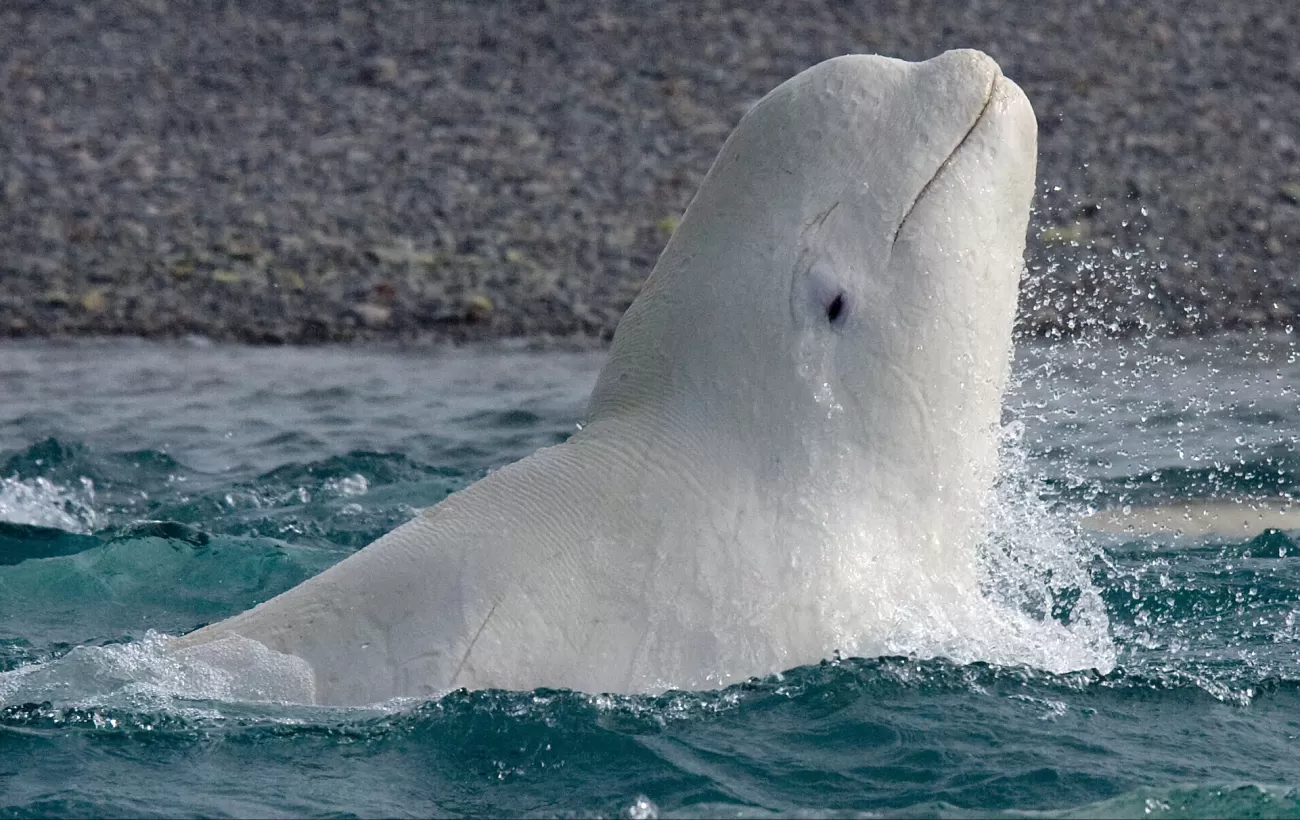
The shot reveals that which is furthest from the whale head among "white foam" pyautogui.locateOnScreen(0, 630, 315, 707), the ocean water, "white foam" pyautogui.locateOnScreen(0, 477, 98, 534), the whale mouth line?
"white foam" pyautogui.locateOnScreen(0, 477, 98, 534)

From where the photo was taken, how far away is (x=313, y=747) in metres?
6.22

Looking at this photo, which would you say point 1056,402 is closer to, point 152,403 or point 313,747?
point 152,403

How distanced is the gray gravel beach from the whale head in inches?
416

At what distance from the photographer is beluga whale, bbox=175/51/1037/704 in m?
6.29

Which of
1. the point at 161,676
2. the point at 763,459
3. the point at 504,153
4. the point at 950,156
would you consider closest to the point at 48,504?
the point at 161,676

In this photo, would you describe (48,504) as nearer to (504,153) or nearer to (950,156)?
(950,156)

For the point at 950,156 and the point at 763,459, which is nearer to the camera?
the point at 763,459

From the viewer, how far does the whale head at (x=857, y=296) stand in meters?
6.66

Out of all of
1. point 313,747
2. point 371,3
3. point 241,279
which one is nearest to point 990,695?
point 313,747

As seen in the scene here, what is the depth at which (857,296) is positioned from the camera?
263 inches

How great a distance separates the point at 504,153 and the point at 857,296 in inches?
644

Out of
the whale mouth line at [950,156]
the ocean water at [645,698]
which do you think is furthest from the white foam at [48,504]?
the whale mouth line at [950,156]

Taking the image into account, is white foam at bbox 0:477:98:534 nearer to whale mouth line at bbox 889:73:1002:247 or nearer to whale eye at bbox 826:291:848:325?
whale eye at bbox 826:291:848:325

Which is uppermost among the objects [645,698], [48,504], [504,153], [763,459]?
[763,459]
